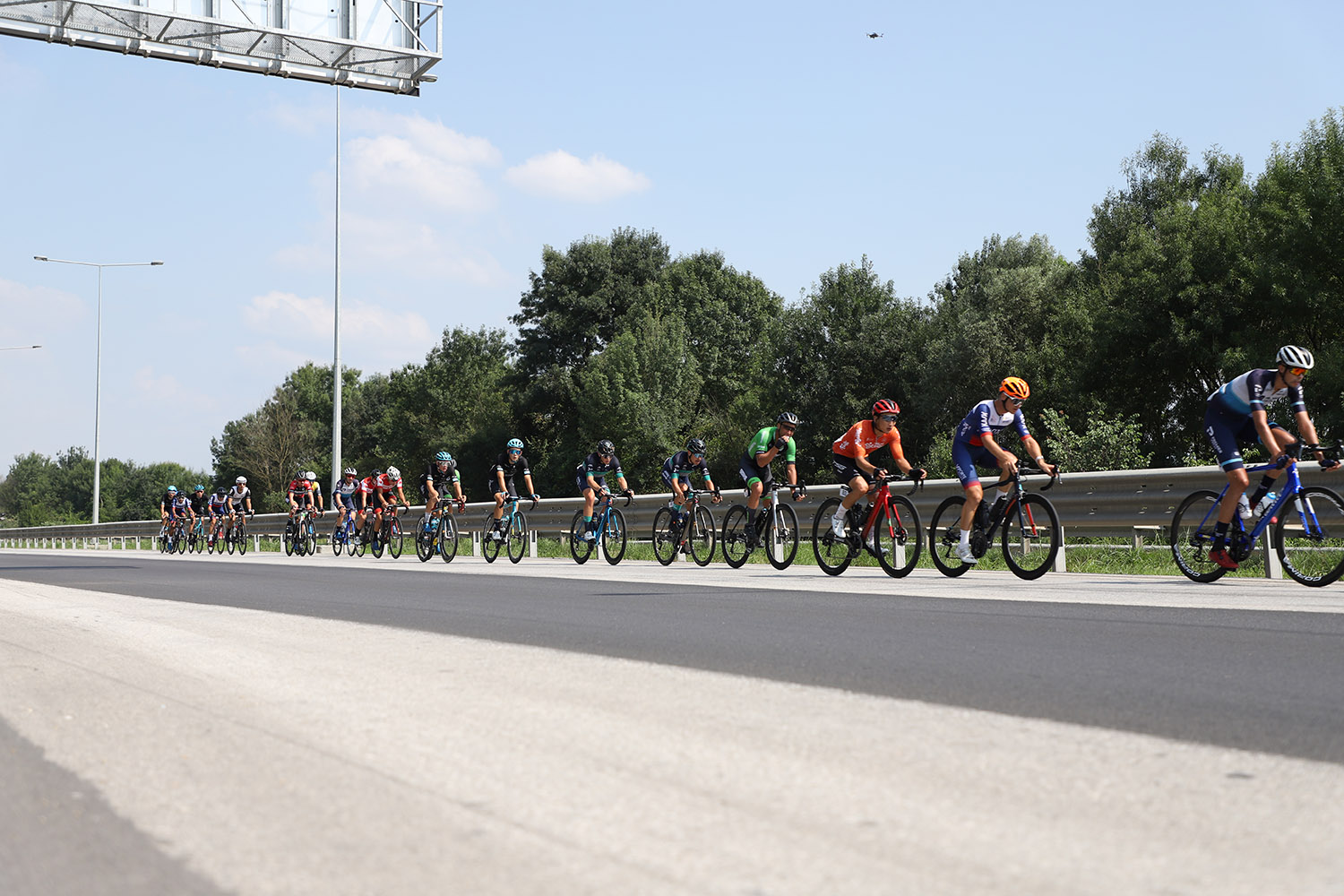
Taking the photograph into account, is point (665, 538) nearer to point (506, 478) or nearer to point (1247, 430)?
point (506, 478)

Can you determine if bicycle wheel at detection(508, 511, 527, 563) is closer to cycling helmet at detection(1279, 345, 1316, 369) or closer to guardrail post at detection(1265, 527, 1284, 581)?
guardrail post at detection(1265, 527, 1284, 581)

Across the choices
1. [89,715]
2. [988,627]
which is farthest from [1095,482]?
[89,715]

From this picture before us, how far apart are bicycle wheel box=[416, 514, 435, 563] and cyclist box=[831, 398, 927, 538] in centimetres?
1077

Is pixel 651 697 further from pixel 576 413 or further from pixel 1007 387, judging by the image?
pixel 576 413

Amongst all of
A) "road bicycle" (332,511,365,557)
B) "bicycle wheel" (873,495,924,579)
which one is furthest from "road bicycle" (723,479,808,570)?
"road bicycle" (332,511,365,557)

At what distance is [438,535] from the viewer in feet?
74.3

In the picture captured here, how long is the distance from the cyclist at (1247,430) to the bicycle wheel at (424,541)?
48.6 ft

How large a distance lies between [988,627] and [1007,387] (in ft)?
15.4

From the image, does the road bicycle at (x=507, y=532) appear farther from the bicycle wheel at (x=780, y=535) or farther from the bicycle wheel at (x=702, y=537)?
the bicycle wheel at (x=780, y=535)

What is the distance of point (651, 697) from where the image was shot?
5.30 m

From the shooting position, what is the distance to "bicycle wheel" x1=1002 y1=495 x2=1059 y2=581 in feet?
38.8

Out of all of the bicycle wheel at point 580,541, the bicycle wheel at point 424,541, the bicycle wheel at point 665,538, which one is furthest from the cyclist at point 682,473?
the bicycle wheel at point 424,541

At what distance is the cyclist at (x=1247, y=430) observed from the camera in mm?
10031

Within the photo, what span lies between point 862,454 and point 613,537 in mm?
6552
